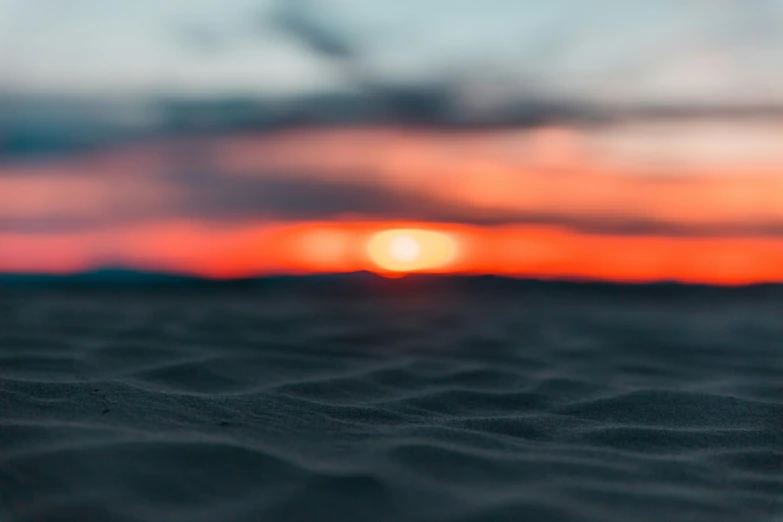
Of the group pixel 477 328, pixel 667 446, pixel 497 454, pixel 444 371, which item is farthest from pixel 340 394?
pixel 477 328

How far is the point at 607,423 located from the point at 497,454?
50 centimetres

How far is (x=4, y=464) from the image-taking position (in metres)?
Answer: 1.27

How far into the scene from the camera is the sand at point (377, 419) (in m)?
1.23

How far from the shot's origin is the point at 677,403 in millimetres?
2143

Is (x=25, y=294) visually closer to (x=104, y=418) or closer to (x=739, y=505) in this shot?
(x=104, y=418)

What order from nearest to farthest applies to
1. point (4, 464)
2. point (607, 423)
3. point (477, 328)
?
point (4, 464), point (607, 423), point (477, 328)

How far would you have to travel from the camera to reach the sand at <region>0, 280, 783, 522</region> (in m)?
1.23

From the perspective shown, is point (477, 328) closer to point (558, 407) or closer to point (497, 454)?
point (558, 407)

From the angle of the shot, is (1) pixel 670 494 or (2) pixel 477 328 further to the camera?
(2) pixel 477 328

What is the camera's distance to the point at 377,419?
180 cm

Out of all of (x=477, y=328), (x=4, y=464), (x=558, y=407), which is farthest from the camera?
(x=477, y=328)

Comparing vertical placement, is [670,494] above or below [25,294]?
below

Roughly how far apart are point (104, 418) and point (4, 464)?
31cm

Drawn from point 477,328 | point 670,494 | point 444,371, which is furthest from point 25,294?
point 670,494
